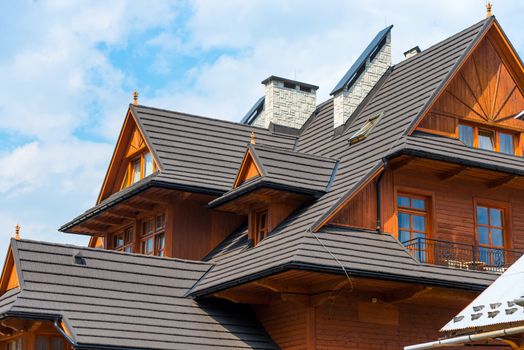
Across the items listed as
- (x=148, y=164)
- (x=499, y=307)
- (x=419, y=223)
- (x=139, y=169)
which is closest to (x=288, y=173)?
(x=419, y=223)

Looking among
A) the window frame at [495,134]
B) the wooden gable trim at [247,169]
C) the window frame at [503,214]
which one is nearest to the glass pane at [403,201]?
the window frame at [503,214]

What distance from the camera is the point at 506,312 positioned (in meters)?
Result: 10.8

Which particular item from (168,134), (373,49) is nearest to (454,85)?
(373,49)

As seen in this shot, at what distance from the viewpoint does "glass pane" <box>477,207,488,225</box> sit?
22.4m

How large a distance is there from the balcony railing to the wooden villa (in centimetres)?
4

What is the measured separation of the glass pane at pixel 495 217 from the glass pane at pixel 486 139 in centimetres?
152

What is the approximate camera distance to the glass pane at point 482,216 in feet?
73.4

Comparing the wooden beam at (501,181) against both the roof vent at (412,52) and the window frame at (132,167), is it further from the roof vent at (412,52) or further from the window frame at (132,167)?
the window frame at (132,167)

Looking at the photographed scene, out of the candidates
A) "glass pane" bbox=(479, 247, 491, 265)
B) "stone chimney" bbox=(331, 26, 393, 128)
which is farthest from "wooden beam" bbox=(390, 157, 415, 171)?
"stone chimney" bbox=(331, 26, 393, 128)

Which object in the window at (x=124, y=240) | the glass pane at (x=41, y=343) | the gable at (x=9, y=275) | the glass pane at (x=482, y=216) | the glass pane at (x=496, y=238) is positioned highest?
the window at (x=124, y=240)

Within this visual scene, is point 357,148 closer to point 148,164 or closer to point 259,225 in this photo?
point 259,225

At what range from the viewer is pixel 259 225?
22812 millimetres

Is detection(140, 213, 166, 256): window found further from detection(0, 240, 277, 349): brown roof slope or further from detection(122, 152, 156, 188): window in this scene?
detection(0, 240, 277, 349): brown roof slope

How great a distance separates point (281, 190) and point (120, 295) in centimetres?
423
